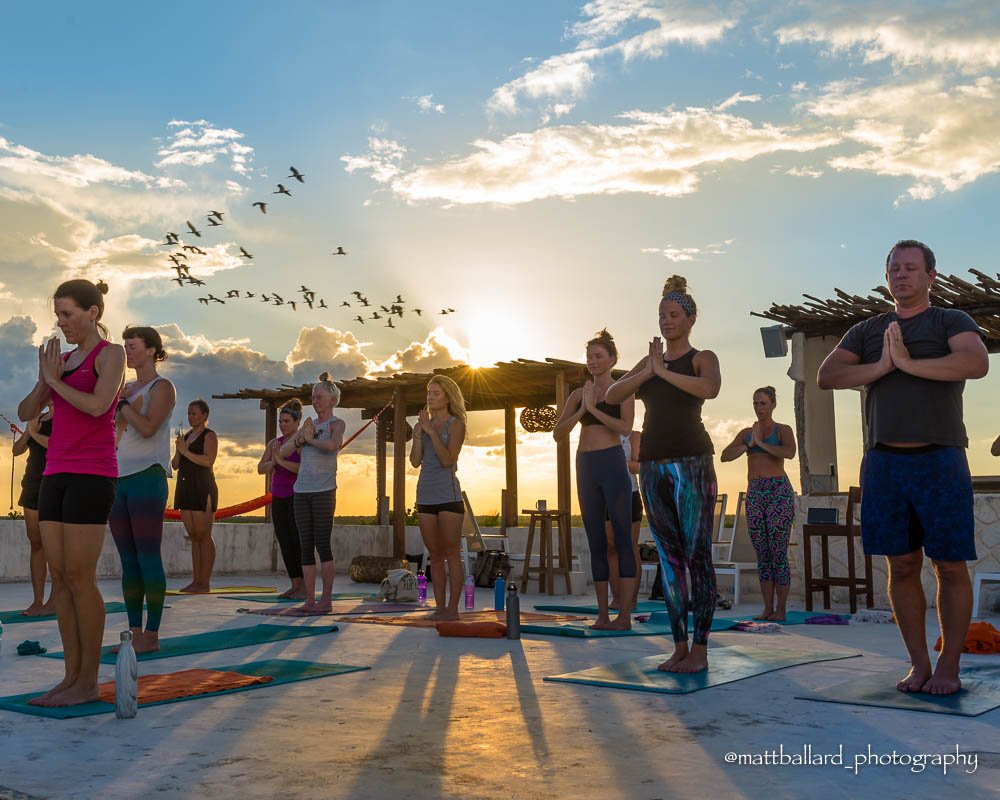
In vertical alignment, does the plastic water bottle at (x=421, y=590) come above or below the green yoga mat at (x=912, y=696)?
below

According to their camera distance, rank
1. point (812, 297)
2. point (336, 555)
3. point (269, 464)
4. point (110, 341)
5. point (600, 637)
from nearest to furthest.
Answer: point (110, 341) → point (600, 637) → point (269, 464) → point (812, 297) → point (336, 555)

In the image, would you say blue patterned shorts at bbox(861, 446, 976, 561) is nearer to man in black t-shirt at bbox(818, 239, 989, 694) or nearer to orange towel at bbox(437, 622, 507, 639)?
man in black t-shirt at bbox(818, 239, 989, 694)

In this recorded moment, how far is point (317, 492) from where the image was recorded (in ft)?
22.7

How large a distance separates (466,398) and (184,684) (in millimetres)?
11701

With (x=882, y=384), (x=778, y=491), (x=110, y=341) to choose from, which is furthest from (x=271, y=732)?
(x=778, y=491)

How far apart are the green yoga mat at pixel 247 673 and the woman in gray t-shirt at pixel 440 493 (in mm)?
1915

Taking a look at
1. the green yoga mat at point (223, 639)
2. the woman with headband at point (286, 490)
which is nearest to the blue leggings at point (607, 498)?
the green yoga mat at point (223, 639)

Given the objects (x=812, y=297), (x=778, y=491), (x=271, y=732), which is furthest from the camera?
(x=812, y=297)

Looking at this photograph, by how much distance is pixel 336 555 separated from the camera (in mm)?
14461

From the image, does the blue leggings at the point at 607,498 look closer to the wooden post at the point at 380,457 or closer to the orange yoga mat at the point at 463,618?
the orange yoga mat at the point at 463,618

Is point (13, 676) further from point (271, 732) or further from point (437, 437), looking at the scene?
point (437, 437)

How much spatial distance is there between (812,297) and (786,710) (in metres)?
8.71

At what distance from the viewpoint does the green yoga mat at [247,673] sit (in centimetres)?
320

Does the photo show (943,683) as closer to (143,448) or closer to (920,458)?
(920,458)
